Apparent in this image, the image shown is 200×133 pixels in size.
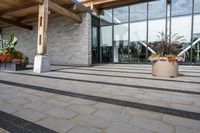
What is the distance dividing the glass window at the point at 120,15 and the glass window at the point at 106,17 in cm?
34

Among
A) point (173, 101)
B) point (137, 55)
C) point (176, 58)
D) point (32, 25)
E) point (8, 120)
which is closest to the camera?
point (8, 120)

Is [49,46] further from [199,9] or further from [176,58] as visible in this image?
[199,9]

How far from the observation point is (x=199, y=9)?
916cm

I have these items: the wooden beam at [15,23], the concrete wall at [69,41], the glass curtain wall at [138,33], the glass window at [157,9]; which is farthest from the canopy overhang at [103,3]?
the wooden beam at [15,23]

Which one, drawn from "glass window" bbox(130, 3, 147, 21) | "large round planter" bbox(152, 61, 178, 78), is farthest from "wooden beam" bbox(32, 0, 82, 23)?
"large round planter" bbox(152, 61, 178, 78)

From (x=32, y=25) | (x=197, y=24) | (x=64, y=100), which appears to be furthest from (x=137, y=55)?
(x=64, y=100)

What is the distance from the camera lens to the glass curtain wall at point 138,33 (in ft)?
34.1

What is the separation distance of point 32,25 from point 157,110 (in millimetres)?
11765

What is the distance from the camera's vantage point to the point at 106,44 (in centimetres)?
1156

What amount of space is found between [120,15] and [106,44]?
2162 millimetres

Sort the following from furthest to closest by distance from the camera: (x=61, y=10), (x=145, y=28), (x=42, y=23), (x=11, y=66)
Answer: (x=145, y=28), (x=61, y=10), (x=11, y=66), (x=42, y=23)

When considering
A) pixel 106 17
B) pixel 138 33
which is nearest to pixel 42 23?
pixel 106 17

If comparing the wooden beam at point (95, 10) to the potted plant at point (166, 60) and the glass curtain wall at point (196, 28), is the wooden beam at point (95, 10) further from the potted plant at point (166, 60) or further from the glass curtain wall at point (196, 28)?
the potted plant at point (166, 60)

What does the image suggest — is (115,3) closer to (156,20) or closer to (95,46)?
(156,20)
